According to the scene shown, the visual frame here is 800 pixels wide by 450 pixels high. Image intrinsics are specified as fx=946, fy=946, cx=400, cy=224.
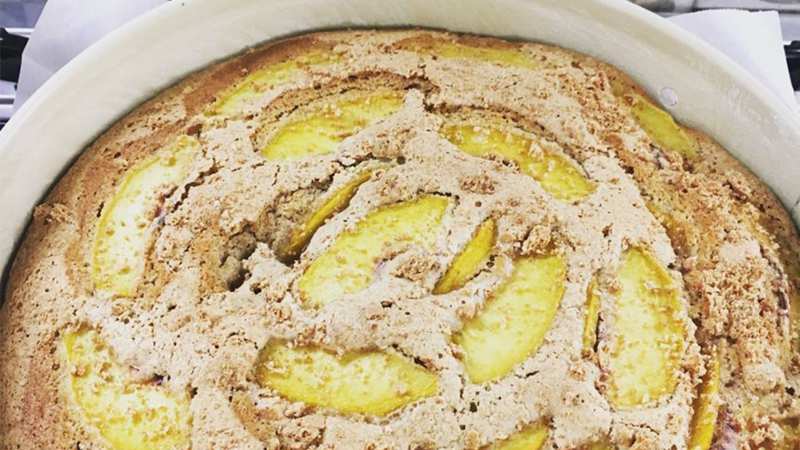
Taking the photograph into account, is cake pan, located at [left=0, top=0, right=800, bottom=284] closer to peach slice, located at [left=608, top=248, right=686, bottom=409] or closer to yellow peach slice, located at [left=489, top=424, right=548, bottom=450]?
peach slice, located at [left=608, top=248, right=686, bottom=409]

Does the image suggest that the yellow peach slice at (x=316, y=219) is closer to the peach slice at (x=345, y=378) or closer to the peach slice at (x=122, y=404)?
the peach slice at (x=345, y=378)

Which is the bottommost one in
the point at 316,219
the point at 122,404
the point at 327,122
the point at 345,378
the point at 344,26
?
the point at 122,404

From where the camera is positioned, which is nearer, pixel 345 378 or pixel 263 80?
pixel 345 378

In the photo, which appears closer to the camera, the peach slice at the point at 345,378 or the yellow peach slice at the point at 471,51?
the peach slice at the point at 345,378

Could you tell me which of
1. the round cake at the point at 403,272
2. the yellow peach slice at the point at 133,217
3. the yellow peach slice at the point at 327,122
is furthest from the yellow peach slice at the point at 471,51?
the yellow peach slice at the point at 133,217

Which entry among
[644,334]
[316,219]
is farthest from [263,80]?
[644,334]

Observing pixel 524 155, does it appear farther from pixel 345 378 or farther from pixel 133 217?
pixel 133 217

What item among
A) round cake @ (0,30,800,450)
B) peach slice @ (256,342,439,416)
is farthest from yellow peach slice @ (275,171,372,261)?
peach slice @ (256,342,439,416)

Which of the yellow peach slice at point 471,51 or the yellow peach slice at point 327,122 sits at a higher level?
the yellow peach slice at point 471,51
